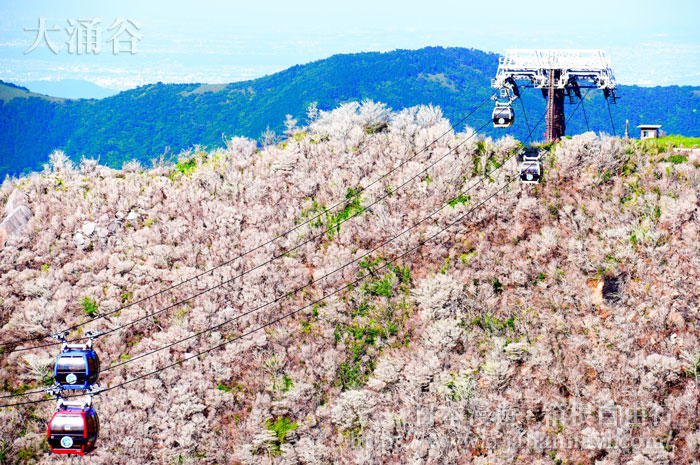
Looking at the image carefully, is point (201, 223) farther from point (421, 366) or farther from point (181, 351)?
point (421, 366)

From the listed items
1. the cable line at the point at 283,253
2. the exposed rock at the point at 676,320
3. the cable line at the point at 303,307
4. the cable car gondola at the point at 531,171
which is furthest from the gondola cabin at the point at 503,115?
the exposed rock at the point at 676,320

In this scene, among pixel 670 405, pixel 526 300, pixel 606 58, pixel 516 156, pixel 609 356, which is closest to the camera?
pixel 670 405

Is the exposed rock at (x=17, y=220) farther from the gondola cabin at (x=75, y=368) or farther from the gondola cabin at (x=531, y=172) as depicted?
the gondola cabin at (x=531, y=172)

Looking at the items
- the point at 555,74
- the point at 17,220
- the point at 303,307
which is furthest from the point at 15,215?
the point at 555,74

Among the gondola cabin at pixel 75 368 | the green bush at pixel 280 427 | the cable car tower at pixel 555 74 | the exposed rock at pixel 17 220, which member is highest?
the cable car tower at pixel 555 74

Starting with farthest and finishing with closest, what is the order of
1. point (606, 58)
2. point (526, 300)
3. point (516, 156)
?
point (606, 58), point (516, 156), point (526, 300)

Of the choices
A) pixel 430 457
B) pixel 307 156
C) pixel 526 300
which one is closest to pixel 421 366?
pixel 430 457

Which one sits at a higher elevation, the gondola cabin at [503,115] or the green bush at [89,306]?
the gondola cabin at [503,115]
